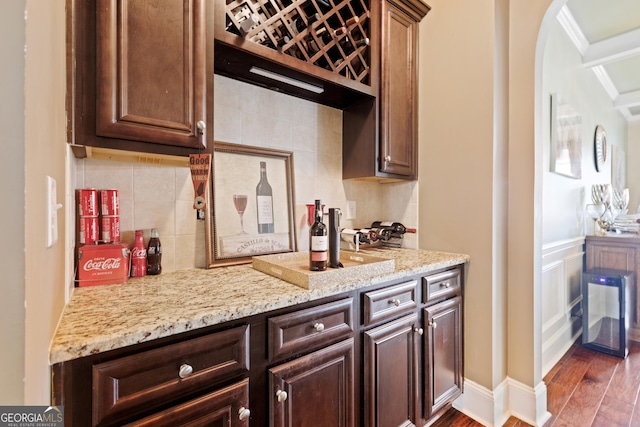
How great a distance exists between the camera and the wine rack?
1.28 meters

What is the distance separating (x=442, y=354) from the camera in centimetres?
158

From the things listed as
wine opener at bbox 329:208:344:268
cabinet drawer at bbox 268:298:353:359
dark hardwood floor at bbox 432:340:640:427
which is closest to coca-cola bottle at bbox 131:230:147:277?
cabinet drawer at bbox 268:298:353:359

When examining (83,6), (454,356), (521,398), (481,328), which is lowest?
(521,398)

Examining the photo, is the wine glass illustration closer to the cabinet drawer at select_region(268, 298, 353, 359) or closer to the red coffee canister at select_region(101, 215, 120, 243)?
the red coffee canister at select_region(101, 215, 120, 243)

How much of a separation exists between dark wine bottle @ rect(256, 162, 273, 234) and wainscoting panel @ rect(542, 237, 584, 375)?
6.83 feet

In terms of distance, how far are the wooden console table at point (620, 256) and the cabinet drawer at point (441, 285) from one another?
218 centimetres

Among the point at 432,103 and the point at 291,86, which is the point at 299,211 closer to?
the point at 291,86

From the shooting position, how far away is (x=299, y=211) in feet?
5.81

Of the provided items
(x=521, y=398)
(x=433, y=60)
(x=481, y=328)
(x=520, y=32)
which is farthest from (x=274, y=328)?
(x=520, y=32)

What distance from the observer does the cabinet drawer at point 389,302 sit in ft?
4.06

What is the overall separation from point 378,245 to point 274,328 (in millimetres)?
1335

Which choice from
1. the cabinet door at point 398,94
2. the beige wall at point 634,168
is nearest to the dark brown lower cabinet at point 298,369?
the cabinet door at point 398,94

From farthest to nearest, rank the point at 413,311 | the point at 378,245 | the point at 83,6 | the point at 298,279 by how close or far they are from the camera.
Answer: the point at 378,245 → the point at 413,311 → the point at 298,279 → the point at 83,6

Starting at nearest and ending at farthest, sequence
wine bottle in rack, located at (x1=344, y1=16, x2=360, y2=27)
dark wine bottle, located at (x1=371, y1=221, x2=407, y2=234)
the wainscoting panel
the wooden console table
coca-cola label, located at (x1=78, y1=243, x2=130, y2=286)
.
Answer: coca-cola label, located at (x1=78, y1=243, x2=130, y2=286)
wine bottle in rack, located at (x1=344, y1=16, x2=360, y2=27)
dark wine bottle, located at (x1=371, y1=221, x2=407, y2=234)
the wainscoting panel
the wooden console table
